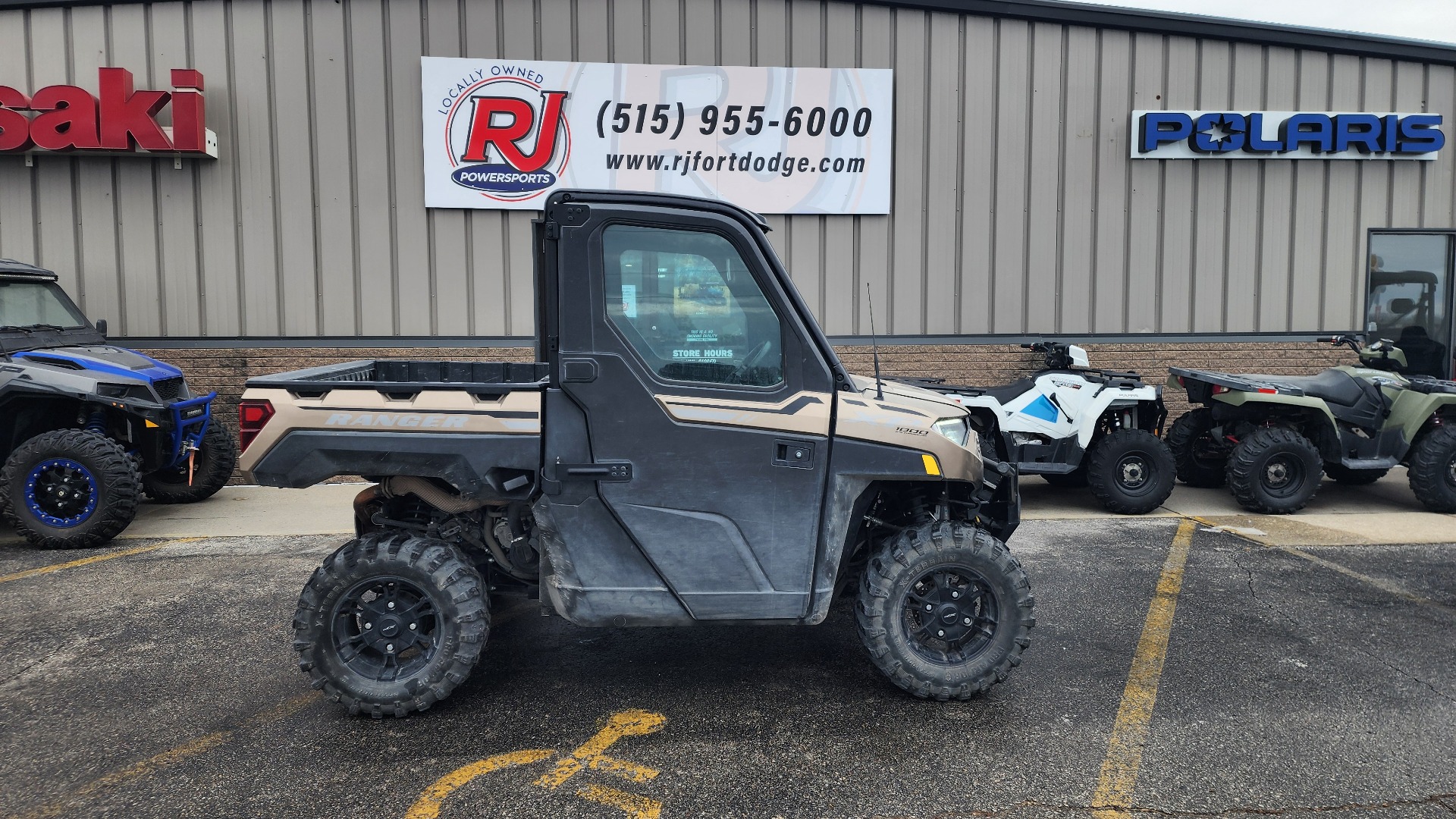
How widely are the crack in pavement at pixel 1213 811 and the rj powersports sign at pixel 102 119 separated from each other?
10.2 meters

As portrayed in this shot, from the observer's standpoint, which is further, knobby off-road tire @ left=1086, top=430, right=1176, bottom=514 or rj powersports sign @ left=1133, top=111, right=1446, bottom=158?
rj powersports sign @ left=1133, top=111, right=1446, bottom=158

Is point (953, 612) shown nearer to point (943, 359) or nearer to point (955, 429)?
point (955, 429)

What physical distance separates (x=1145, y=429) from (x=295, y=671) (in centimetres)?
745

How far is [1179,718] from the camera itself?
403 cm

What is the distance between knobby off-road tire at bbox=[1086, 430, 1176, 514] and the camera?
833 centimetres

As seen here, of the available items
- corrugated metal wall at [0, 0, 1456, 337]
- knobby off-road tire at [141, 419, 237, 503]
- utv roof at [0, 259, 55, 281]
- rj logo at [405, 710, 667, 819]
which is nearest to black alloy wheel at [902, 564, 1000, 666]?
rj logo at [405, 710, 667, 819]

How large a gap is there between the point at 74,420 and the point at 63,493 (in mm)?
853

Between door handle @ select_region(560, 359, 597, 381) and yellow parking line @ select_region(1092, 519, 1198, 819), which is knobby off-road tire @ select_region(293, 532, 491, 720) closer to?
door handle @ select_region(560, 359, 597, 381)

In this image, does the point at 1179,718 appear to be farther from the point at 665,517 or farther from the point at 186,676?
the point at 186,676

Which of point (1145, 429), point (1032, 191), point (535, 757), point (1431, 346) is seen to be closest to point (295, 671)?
point (535, 757)

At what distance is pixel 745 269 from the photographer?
157 inches

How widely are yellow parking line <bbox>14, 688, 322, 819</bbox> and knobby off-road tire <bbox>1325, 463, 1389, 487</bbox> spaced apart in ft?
29.8

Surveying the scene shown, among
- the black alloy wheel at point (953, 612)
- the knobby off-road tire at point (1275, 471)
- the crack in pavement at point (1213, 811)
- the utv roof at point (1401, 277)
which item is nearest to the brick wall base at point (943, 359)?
the utv roof at point (1401, 277)

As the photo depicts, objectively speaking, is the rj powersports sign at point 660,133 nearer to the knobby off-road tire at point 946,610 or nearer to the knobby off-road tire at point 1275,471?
the knobby off-road tire at point 1275,471
